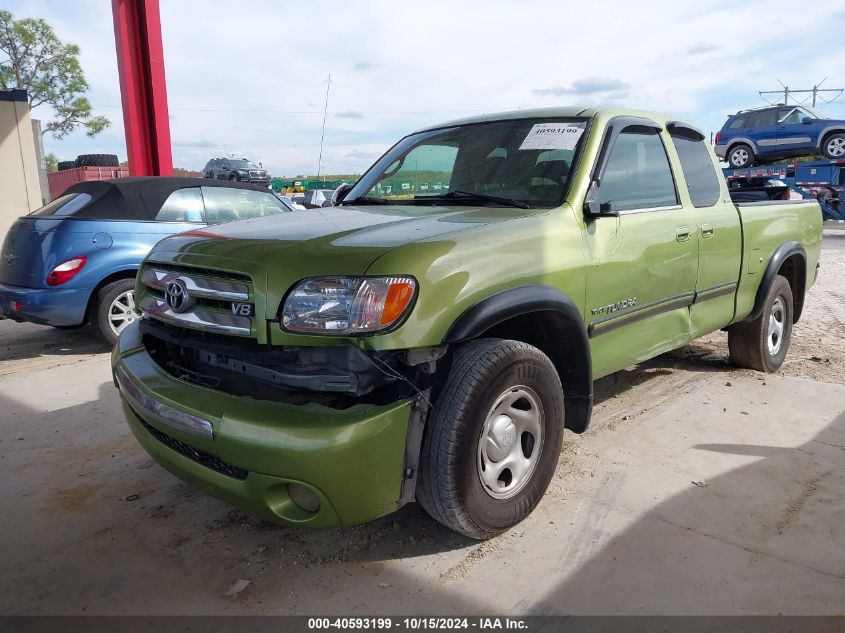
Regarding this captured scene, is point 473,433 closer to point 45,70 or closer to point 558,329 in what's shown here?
point 558,329

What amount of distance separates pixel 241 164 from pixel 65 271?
2592 centimetres

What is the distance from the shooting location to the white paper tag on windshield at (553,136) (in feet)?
11.0

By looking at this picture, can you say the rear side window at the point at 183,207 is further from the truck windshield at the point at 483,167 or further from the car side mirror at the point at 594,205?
the car side mirror at the point at 594,205

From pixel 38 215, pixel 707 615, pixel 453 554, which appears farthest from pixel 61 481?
pixel 38 215

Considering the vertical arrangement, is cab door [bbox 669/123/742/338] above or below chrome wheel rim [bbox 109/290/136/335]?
above

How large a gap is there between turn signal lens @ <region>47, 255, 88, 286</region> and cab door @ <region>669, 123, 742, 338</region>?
491 cm

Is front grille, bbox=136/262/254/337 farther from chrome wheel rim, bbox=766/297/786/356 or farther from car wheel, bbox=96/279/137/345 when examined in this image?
chrome wheel rim, bbox=766/297/786/356

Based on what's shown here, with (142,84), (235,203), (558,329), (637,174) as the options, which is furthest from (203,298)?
(142,84)

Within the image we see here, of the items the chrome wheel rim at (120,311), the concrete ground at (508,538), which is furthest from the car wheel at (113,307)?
the concrete ground at (508,538)

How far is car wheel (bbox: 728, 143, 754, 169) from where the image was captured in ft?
63.5

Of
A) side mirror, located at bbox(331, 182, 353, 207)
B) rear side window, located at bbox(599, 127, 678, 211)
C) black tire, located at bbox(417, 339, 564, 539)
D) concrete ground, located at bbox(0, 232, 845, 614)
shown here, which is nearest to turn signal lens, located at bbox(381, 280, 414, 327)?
black tire, located at bbox(417, 339, 564, 539)

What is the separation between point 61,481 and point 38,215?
3679mm

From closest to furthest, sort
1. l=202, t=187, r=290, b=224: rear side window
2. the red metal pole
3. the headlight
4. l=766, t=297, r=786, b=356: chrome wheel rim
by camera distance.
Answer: the headlight
l=766, t=297, r=786, b=356: chrome wheel rim
l=202, t=187, r=290, b=224: rear side window
the red metal pole

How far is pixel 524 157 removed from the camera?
3426mm
